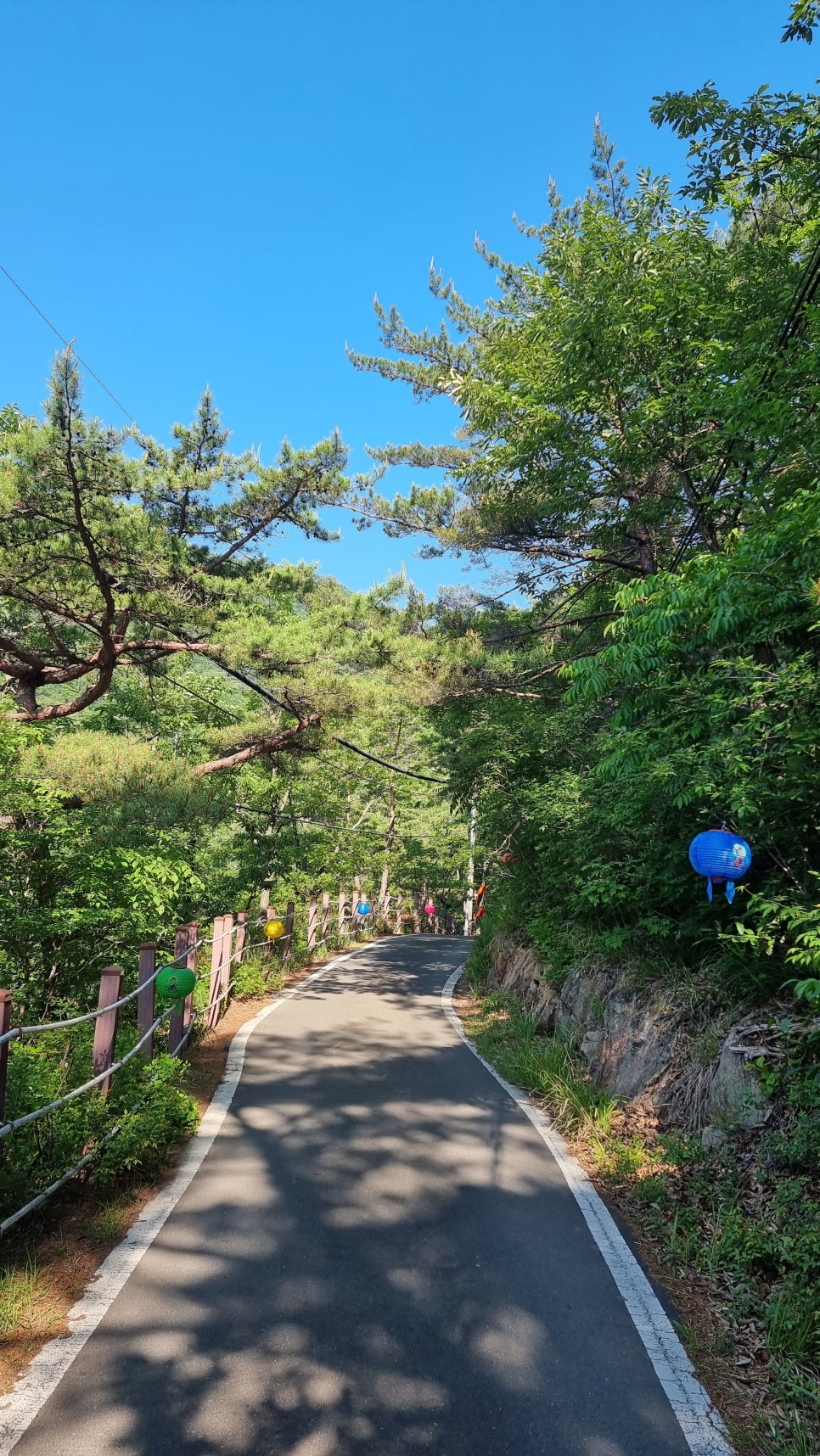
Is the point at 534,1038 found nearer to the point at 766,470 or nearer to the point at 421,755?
the point at 766,470

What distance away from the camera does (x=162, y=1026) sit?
6824mm

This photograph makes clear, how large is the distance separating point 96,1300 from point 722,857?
403 centimetres

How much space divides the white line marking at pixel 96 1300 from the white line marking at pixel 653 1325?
2.47m

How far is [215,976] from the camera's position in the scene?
27.8 feet

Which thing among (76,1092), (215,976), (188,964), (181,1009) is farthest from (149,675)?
(76,1092)

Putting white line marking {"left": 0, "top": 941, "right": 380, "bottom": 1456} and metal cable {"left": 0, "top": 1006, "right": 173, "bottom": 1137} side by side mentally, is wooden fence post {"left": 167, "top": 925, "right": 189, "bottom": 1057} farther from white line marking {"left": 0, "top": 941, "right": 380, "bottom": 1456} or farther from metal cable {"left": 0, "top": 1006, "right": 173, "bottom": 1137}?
white line marking {"left": 0, "top": 941, "right": 380, "bottom": 1456}

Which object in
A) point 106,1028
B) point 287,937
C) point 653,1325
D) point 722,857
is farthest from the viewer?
point 287,937

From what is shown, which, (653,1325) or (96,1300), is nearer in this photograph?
(96,1300)

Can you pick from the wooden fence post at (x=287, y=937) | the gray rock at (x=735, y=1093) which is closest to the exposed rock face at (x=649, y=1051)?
the gray rock at (x=735, y=1093)

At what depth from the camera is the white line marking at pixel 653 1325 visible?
8.86 feet

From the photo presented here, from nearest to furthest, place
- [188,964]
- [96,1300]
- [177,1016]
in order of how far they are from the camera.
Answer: [96,1300], [177,1016], [188,964]

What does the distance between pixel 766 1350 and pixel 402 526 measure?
1184 cm

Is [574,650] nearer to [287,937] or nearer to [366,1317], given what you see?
[287,937]

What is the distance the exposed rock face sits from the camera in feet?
14.8
